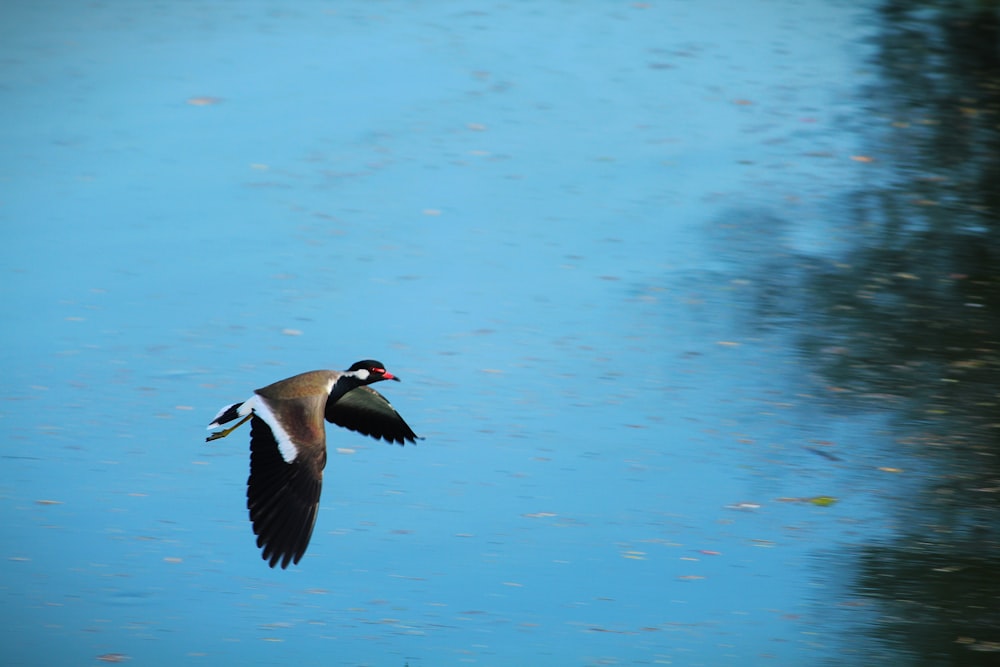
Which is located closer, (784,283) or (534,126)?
(784,283)

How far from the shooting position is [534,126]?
11914mm

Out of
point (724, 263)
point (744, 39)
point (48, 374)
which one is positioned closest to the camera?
point (48, 374)

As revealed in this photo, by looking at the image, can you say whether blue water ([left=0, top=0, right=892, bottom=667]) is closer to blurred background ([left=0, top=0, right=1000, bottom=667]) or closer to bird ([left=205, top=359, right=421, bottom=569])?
blurred background ([left=0, top=0, right=1000, bottom=667])

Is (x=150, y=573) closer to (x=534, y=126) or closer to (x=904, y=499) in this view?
(x=904, y=499)

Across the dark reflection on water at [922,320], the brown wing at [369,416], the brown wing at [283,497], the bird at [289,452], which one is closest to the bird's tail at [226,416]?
the bird at [289,452]

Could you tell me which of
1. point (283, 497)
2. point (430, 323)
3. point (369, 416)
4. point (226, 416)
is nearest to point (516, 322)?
point (430, 323)

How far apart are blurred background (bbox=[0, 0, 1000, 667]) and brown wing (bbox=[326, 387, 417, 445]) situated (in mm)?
223

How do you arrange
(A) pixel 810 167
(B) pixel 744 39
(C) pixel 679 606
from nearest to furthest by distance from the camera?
(C) pixel 679 606 < (A) pixel 810 167 < (B) pixel 744 39

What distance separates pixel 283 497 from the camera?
5.68m

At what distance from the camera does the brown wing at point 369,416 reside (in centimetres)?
695

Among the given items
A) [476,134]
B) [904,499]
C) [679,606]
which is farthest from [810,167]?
Result: [679,606]

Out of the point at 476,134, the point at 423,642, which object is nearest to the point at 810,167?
the point at 476,134

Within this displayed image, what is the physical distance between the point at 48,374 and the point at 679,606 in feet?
13.7

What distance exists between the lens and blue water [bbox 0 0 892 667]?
236 inches
